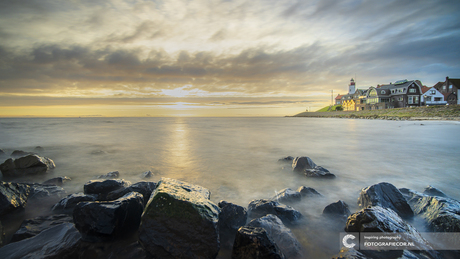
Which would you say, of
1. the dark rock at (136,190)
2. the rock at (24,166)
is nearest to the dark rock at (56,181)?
the rock at (24,166)

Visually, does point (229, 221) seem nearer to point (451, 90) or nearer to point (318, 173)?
point (318, 173)

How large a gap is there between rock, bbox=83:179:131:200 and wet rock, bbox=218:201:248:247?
101 inches

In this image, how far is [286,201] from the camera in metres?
4.01

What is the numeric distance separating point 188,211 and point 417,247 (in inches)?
113

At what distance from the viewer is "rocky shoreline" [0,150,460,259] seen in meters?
2.32

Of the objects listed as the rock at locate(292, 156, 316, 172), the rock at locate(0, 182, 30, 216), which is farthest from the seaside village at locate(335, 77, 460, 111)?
the rock at locate(0, 182, 30, 216)

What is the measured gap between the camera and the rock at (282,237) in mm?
2557

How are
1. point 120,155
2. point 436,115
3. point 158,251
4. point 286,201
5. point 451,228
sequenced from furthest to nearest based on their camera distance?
point 436,115
point 120,155
point 286,201
point 451,228
point 158,251

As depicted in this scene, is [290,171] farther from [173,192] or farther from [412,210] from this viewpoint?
[173,192]

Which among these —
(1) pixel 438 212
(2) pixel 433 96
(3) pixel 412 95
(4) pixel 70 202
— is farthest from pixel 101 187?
(2) pixel 433 96

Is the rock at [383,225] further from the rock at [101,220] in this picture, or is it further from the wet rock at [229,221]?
the rock at [101,220]

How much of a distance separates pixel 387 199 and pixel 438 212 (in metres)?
0.64

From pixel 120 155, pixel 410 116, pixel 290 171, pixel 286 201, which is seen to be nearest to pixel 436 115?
pixel 410 116

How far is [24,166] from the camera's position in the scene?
18.9 feet
